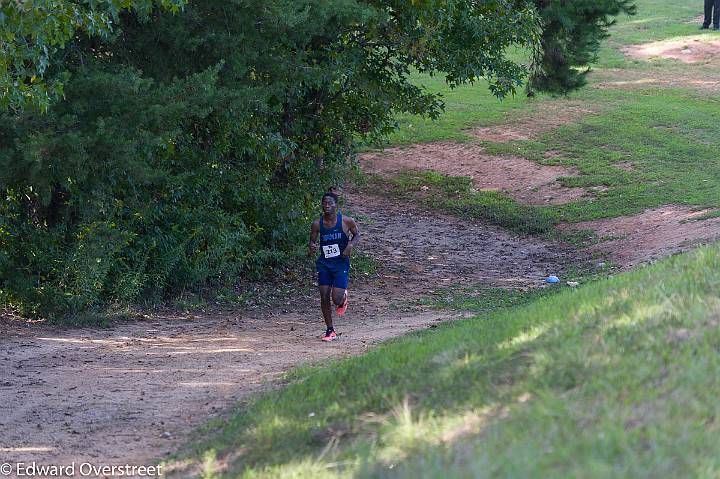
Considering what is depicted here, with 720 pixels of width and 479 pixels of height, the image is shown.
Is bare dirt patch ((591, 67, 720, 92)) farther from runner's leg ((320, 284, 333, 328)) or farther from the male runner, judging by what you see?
runner's leg ((320, 284, 333, 328))

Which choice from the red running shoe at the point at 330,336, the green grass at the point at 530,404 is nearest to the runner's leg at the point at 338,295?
the red running shoe at the point at 330,336

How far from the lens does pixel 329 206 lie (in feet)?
33.7

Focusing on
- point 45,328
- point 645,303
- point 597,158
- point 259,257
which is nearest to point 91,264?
point 45,328

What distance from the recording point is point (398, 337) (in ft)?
32.8

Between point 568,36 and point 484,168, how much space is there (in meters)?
5.05

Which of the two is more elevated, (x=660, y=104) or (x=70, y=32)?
(x=70, y=32)

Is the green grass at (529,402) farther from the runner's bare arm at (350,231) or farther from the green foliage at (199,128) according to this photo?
the green foliage at (199,128)

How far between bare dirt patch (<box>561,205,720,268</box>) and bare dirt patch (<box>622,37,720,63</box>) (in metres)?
17.8

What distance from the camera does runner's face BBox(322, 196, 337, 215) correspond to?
33.7 ft

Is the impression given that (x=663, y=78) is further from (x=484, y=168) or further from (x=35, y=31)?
(x=35, y=31)

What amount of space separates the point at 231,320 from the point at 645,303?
7.06m

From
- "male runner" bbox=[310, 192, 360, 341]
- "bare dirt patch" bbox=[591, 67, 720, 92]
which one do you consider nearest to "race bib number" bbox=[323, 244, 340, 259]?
"male runner" bbox=[310, 192, 360, 341]

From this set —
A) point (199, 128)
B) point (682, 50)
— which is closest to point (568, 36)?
point (199, 128)

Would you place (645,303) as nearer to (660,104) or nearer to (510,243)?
(510,243)
